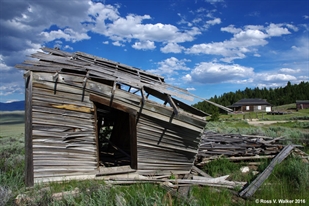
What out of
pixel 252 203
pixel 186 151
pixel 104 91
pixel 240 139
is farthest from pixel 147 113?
pixel 240 139

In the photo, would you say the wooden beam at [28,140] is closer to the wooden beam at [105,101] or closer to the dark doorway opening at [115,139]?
the wooden beam at [105,101]

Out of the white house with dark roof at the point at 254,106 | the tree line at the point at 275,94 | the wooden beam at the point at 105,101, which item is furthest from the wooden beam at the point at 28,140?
the tree line at the point at 275,94

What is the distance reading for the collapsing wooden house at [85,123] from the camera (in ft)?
19.7

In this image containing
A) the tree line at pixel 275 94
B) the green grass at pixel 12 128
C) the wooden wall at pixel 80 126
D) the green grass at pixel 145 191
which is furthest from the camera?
the tree line at pixel 275 94

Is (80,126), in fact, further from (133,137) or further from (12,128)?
(12,128)

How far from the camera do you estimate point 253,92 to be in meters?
90.6

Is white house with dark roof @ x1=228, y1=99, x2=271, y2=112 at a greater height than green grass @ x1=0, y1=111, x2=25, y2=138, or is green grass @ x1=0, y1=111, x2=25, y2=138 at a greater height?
white house with dark roof @ x1=228, y1=99, x2=271, y2=112

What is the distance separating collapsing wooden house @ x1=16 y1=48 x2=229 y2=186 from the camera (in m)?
6.01

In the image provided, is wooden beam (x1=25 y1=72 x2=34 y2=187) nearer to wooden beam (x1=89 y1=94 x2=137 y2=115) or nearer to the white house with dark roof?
wooden beam (x1=89 y1=94 x2=137 y2=115)

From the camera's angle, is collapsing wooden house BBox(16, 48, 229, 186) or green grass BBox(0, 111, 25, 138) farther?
green grass BBox(0, 111, 25, 138)

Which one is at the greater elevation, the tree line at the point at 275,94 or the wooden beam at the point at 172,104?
the tree line at the point at 275,94

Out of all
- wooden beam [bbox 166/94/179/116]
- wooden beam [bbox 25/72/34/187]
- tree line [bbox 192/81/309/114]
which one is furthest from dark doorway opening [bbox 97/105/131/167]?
tree line [bbox 192/81/309/114]

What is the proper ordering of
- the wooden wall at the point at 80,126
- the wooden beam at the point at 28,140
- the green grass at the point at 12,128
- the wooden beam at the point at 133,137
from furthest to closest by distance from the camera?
the green grass at the point at 12,128, the wooden beam at the point at 133,137, the wooden wall at the point at 80,126, the wooden beam at the point at 28,140

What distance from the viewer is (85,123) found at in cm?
645
